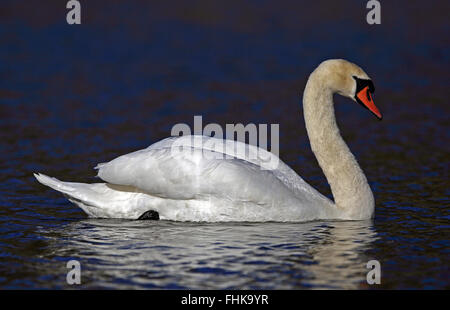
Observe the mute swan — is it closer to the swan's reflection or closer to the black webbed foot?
the black webbed foot

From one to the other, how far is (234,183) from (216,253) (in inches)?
40.4

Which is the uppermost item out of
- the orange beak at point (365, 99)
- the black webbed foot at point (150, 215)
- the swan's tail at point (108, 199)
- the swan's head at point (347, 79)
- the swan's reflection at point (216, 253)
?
the swan's head at point (347, 79)

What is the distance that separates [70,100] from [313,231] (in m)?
8.48

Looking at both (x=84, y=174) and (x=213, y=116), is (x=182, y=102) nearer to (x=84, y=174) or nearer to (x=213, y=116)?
(x=213, y=116)

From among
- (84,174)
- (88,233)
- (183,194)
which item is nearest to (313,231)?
(183,194)

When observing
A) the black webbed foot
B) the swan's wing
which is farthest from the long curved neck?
the black webbed foot

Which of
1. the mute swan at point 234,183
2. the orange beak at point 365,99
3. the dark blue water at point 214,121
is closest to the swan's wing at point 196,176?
the mute swan at point 234,183

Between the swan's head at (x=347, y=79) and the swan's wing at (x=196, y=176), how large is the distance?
3.71 feet

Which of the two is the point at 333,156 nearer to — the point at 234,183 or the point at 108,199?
the point at 234,183

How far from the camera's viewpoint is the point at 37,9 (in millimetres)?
21531

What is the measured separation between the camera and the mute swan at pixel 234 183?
28.7 ft

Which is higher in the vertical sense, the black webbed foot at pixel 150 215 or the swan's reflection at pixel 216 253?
the black webbed foot at pixel 150 215

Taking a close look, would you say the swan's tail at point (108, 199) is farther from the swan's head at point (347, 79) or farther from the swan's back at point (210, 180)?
the swan's head at point (347, 79)
